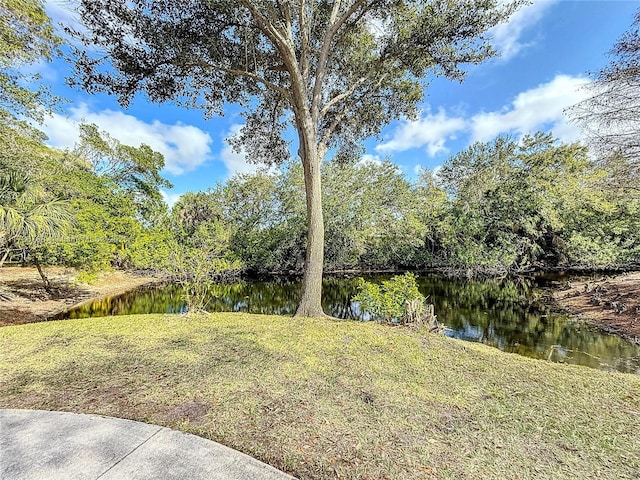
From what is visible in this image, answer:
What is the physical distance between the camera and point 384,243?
63.7 ft

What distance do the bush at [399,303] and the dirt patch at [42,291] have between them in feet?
26.8

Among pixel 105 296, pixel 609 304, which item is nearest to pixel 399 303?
pixel 609 304

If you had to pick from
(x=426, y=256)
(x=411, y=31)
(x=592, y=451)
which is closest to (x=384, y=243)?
(x=426, y=256)

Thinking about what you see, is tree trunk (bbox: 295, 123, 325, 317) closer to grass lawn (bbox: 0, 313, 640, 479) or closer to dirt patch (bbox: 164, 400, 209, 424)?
grass lawn (bbox: 0, 313, 640, 479)

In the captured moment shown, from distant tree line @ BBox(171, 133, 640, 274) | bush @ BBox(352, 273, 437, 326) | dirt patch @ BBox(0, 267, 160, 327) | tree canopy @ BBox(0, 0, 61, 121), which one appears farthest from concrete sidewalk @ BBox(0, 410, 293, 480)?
distant tree line @ BBox(171, 133, 640, 274)

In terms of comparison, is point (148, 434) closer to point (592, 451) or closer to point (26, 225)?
point (592, 451)

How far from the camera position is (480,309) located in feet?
34.6

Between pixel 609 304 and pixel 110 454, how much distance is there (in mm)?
12890

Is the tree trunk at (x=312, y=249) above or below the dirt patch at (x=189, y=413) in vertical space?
above

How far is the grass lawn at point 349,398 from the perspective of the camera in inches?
82.5

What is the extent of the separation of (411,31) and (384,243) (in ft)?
45.3

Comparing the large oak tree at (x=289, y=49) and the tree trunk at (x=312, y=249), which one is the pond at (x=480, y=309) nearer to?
the tree trunk at (x=312, y=249)

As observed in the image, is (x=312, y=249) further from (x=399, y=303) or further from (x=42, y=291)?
(x=42, y=291)

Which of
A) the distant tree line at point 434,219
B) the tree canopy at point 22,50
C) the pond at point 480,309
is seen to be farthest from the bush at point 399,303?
the distant tree line at point 434,219
